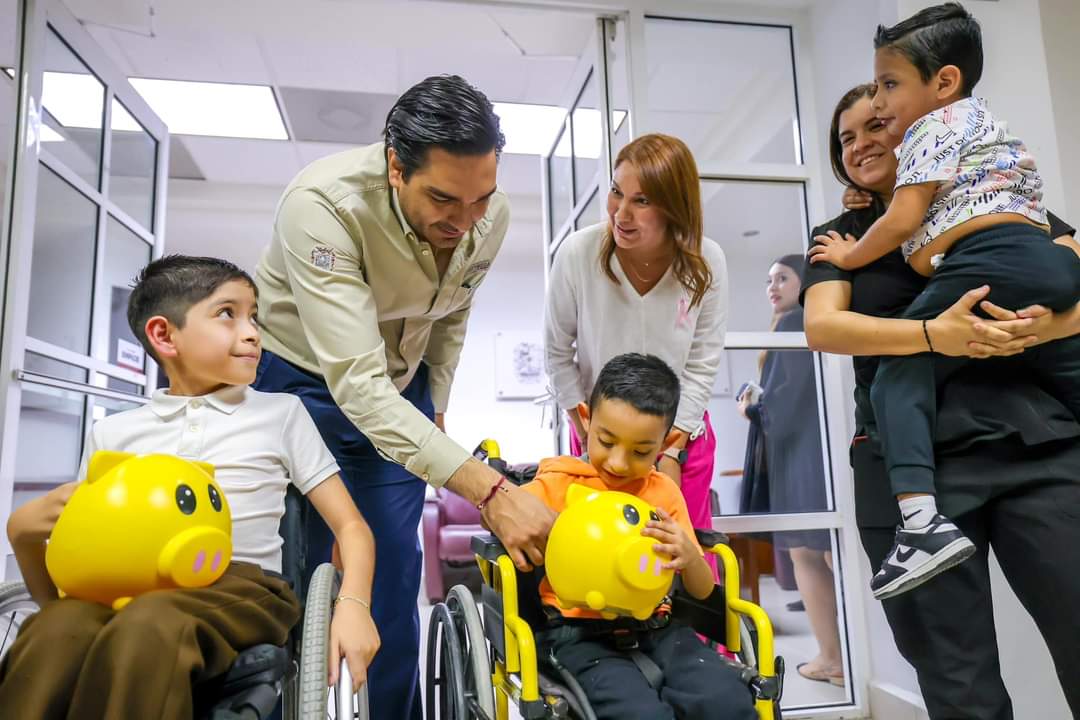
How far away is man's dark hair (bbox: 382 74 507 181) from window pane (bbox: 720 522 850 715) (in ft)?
5.45

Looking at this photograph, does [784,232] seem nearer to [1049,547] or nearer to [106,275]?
[1049,547]

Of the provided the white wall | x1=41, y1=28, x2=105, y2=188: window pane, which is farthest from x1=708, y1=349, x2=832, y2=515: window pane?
x1=41, y1=28, x2=105, y2=188: window pane

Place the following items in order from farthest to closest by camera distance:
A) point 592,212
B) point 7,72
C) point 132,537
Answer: point 7,72
point 592,212
point 132,537

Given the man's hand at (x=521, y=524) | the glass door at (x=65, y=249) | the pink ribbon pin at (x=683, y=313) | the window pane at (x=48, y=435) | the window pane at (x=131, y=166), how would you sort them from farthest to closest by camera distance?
the window pane at (x=131, y=166) → the window pane at (x=48, y=435) → the glass door at (x=65, y=249) → the pink ribbon pin at (x=683, y=313) → the man's hand at (x=521, y=524)

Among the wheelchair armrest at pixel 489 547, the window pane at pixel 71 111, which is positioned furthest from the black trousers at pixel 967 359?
the window pane at pixel 71 111

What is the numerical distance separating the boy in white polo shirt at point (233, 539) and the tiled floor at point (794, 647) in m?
1.39

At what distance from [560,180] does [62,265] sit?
1922mm

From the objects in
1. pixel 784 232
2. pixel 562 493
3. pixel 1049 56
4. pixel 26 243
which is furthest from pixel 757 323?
pixel 26 243

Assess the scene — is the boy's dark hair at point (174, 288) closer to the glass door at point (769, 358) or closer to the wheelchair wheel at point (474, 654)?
the wheelchair wheel at point (474, 654)

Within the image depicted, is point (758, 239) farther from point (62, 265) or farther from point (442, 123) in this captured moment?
point (62, 265)

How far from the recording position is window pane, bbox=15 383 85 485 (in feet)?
7.82

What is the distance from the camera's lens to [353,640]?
1.05 m

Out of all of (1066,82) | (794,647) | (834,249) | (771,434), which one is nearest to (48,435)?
(771,434)

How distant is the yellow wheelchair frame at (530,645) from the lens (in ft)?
3.65
